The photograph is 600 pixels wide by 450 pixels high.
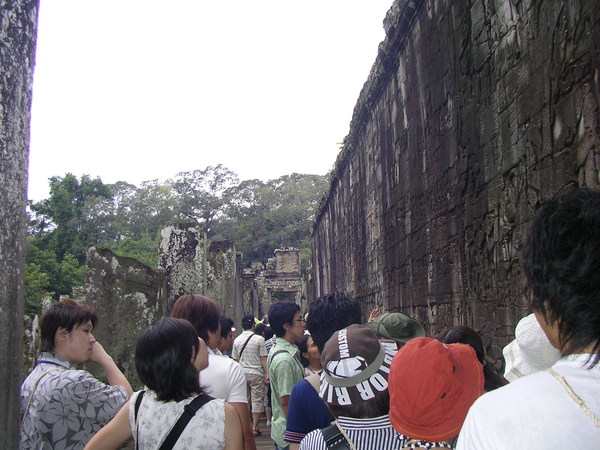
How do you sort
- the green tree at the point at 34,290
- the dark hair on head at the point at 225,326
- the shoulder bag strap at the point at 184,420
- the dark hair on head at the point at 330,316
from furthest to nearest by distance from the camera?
1. the green tree at the point at 34,290
2. the dark hair on head at the point at 225,326
3. the dark hair on head at the point at 330,316
4. the shoulder bag strap at the point at 184,420

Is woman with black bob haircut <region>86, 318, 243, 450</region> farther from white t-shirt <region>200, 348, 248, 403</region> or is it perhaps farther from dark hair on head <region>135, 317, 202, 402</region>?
white t-shirt <region>200, 348, 248, 403</region>

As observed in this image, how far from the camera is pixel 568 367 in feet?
3.71

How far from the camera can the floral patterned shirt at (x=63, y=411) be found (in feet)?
8.69

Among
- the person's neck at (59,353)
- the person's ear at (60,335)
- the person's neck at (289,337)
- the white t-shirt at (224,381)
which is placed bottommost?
the white t-shirt at (224,381)

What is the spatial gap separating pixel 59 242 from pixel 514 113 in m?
40.7

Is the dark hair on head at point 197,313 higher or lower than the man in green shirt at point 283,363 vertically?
higher

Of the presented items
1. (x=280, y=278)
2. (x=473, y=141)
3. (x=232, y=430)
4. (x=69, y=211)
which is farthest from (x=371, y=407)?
(x=69, y=211)

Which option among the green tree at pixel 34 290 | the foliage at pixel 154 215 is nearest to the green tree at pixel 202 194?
the foliage at pixel 154 215

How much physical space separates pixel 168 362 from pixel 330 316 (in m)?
0.98

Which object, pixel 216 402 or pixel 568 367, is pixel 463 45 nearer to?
pixel 216 402

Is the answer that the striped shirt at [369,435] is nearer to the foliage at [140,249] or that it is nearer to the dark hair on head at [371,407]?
the dark hair on head at [371,407]

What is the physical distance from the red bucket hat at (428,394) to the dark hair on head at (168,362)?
0.90 meters

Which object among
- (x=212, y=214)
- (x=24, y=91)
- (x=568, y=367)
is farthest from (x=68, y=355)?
(x=212, y=214)

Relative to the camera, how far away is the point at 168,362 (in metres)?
2.38
